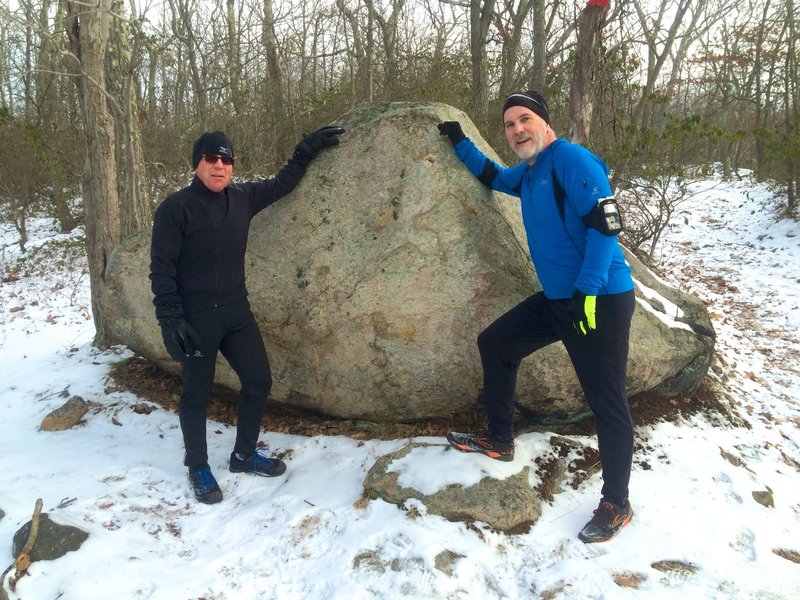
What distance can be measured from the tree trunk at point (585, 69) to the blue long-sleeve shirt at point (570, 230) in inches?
162

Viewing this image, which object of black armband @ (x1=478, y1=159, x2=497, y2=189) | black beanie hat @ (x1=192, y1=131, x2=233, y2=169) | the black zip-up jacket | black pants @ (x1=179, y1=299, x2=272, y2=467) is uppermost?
black beanie hat @ (x1=192, y1=131, x2=233, y2=169)

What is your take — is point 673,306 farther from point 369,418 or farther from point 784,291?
point 784,291

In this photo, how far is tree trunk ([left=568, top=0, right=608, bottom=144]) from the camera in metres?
6.24

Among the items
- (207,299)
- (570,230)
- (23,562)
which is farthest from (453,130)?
(23,562)

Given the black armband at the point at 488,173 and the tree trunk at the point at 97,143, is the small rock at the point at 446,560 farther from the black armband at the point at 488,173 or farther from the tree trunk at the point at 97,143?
the tree trunk at the point at 97,143

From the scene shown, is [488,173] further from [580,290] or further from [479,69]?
[479,69]

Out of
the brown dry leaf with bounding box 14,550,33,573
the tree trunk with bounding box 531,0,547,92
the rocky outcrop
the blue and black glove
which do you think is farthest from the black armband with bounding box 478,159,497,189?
the tree trunk with bounding box 531,0,547,92

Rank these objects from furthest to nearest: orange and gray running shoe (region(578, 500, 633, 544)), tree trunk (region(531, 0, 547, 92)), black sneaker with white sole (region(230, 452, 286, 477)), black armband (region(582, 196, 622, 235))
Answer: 1. tree trunk (region(531, 0, 547, 92))
2. black sneaker with white sole (region(230, 452, 286, 477))
3. orange and gray running shoe (region(578, 500, 633, 544))
4. black armband (region(582, 196, 622, 235))

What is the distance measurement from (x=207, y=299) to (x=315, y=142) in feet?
4.97

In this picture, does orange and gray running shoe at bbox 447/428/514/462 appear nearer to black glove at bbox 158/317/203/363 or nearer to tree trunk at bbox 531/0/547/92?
black glove at bbox 158/317/203/363

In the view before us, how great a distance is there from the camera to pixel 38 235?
1327 centimetres

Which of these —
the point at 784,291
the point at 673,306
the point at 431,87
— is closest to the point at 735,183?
the point at 784,291

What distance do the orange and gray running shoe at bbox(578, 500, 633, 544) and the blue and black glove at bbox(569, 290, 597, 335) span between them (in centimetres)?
110

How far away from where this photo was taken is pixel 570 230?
283 cm
